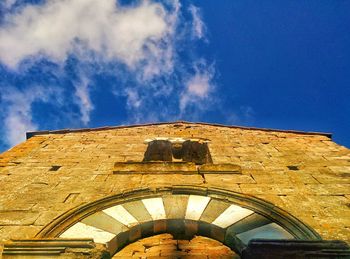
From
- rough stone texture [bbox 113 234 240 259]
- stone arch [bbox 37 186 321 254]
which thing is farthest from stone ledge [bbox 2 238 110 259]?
rough stone texture [bbox 113 234 240 259]

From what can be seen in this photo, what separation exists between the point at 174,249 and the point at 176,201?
725 millimetres

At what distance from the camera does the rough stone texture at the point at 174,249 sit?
144 inches

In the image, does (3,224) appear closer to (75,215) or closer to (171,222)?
(75,215)

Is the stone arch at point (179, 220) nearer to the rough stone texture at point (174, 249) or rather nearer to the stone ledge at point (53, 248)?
the rough stone texture at point (174, 249)

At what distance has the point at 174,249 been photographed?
3.79 m

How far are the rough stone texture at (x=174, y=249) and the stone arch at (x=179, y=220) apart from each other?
0.21ft

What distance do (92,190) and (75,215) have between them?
2.12 feet

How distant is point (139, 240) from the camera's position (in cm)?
389

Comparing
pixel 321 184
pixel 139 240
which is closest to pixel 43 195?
pixel 139 240

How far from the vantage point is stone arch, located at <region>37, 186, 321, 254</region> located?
371 cm

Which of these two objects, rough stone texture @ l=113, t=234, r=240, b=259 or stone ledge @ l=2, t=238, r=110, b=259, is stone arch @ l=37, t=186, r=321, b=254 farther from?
stone ledge @ l=2, t=238, r=110, b=259

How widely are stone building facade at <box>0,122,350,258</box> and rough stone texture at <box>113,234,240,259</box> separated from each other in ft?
0.03

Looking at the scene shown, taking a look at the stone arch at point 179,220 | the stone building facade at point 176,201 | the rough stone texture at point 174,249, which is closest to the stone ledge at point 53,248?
the stone building facade at point 176,201

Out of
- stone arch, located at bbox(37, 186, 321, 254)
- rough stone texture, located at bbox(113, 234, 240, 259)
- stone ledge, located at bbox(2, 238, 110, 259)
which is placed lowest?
stone ledge, located at bbox(2, 238, 110, 259)
